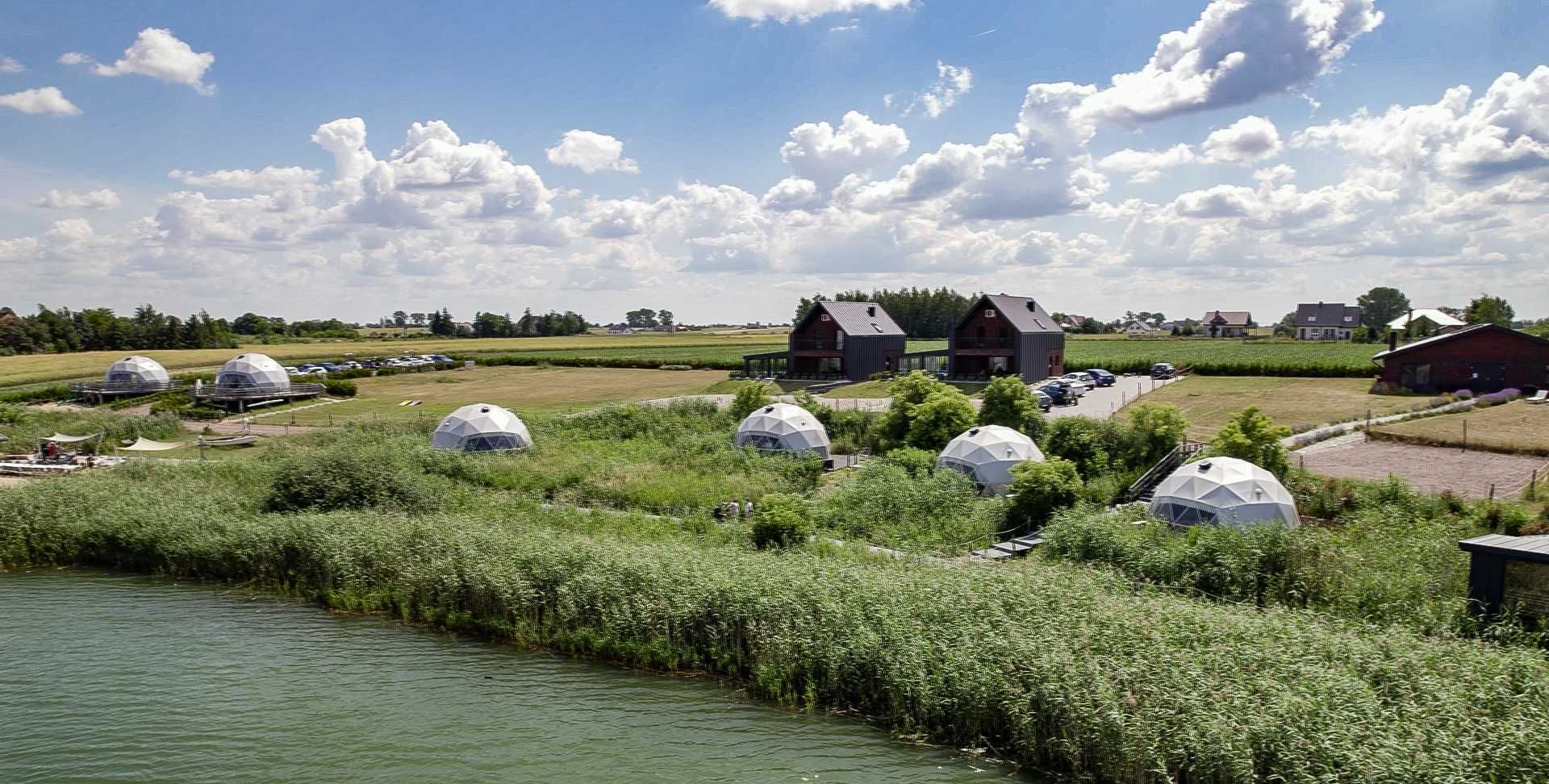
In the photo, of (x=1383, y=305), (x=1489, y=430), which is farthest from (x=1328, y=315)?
(x=1489, y=430)

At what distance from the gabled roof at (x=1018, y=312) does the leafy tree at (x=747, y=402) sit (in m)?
24.6

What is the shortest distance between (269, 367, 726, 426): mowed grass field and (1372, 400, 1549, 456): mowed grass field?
142 feet

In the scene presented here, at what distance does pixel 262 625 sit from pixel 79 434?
109 ft

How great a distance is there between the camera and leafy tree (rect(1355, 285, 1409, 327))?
168m

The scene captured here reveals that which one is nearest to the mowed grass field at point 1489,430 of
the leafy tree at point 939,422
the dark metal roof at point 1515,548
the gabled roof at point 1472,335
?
the gabled roof at point 1472,335

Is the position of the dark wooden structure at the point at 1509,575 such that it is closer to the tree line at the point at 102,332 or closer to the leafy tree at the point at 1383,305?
the tree line at the point at 102,332

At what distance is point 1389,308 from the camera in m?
170

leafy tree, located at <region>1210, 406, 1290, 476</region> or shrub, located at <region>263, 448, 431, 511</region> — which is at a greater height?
leafy tree, located at <region>1210, 406, 1290, 476</region>

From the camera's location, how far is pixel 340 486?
28234mm

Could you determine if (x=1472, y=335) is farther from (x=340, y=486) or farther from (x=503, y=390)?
(x=503, y=390)

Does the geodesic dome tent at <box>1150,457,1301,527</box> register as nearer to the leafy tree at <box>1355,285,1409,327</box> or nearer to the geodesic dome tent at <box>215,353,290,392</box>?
the geodesic dome tent at <box>215,353,290,392</box>

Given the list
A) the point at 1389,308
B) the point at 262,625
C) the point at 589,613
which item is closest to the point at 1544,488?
the point at 589,613

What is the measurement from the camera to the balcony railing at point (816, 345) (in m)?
69.7

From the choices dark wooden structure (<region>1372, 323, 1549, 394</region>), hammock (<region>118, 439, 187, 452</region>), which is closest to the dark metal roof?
dark wooden structure (<region>1372, 323, 1549, 394</region>)
